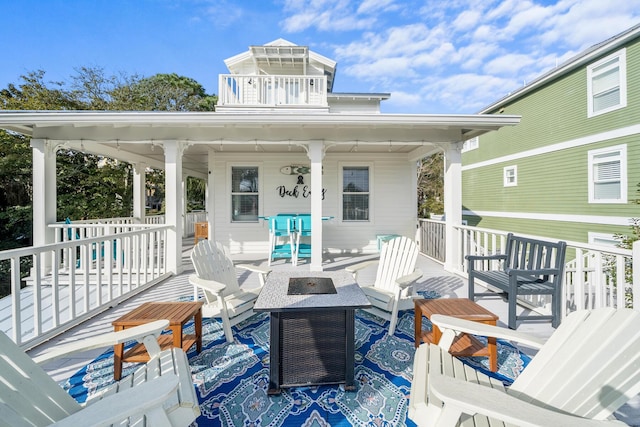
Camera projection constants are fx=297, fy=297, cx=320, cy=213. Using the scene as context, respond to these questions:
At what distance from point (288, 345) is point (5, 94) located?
1640 centimetres

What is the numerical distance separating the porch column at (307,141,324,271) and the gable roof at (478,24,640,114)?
8.10 m

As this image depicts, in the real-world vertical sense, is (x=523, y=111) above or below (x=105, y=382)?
above

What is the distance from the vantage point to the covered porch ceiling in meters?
4.60

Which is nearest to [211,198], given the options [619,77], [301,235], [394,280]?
[301,235]

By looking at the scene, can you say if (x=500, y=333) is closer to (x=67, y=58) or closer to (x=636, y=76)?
(x=636, y=76)

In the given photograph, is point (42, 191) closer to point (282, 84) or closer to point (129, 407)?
point (129, 407)

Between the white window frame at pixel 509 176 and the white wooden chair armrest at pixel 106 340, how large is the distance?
12.7m

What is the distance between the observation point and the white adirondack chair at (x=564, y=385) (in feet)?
3.25

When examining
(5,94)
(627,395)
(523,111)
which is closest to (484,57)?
(523,111)

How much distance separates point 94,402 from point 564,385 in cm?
208

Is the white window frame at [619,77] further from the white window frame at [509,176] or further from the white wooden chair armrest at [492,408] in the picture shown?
the white wooden chair armrest at [492,408]

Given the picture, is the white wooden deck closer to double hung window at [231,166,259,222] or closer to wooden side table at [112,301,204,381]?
wooden side table at [112,301,204,381]

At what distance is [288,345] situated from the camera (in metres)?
2.11

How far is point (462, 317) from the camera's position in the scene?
229cm
